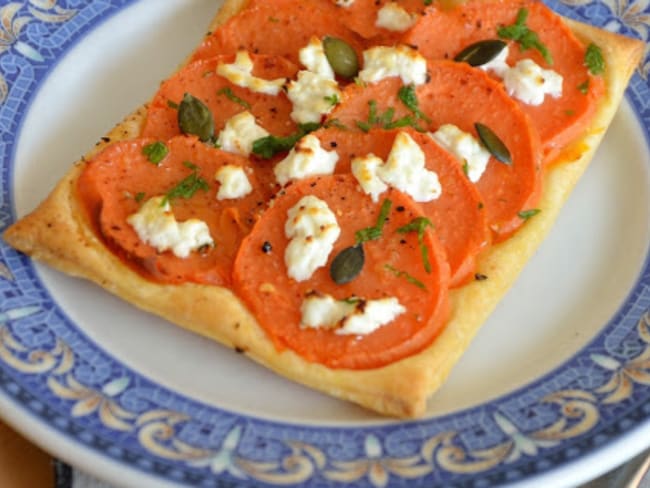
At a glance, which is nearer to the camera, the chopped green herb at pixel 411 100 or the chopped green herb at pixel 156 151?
the chopped green herb at pixel 156 151

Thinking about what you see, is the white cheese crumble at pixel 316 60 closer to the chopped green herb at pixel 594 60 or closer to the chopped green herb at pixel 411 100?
the chopped green herb at pixel 411 100

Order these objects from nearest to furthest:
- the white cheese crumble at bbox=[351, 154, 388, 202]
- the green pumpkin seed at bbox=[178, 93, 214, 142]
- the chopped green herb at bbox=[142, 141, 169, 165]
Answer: the white cheese crumble at bbox=[351, 154, 388, 202] → the chopped green herb at bbox=[142, 141, 169, 165] → the green pumpkin seed at bbox=[178, 93, 214, 142]

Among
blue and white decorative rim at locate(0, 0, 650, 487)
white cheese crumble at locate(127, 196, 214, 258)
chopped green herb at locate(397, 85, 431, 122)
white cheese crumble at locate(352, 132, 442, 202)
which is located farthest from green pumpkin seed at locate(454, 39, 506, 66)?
white cheese crumble at locate(127, 196, 214, 258)

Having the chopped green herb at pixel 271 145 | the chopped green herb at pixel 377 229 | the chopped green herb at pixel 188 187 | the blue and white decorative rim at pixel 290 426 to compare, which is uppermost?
the chopped green herb at pixel 271 145

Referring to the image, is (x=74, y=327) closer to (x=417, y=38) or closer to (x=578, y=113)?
(x=417, y=38)

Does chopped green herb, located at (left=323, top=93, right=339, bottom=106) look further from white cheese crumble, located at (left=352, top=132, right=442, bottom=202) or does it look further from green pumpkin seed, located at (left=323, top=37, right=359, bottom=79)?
white cheese crumble, located at (left=352, top=132, right=442, bottom=202)

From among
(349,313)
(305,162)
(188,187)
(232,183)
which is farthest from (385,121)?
(349,313)

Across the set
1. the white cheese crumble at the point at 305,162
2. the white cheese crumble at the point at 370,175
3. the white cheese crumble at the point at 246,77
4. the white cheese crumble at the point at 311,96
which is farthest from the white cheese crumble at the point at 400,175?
the white cheese crumble at the point at 246,77
